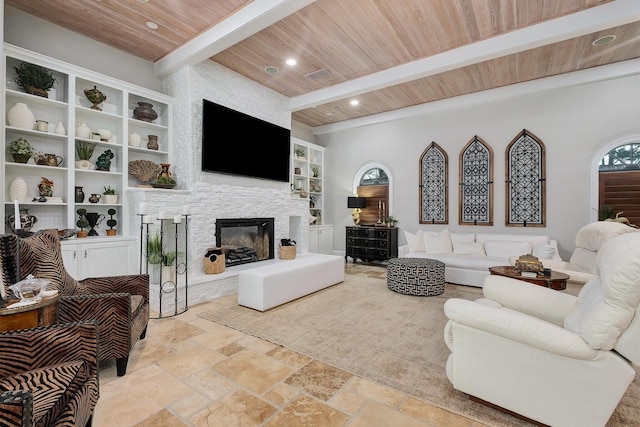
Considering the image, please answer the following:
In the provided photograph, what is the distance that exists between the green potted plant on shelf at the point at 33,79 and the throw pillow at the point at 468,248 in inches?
243

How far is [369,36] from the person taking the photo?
3.62 metres

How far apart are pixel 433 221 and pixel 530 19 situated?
3672 millimetres

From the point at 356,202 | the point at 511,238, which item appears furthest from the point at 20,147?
the point at 511,238

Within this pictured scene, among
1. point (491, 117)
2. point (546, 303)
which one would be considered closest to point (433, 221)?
point (491, 117)

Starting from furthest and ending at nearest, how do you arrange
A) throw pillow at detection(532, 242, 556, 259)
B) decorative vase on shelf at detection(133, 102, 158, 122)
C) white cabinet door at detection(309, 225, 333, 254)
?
white cabinet door at detection(309, 225, 333, 254) < throw pillow at detection(532, 242, 556, 259) < decorative vase on shelf at detection(133, 102, 158, 122)

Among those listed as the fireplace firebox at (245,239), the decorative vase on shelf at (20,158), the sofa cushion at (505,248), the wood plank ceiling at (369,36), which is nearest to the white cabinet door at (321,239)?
the fireplace firebox at (245,239)

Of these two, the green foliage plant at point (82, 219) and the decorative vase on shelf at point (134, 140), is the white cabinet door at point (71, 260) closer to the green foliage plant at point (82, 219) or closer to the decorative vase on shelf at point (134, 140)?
the green foliage plant at point (82, 219)

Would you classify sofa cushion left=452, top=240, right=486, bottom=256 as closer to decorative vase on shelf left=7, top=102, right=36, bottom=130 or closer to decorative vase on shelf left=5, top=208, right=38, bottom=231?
decorative vase on shelf left=5, top=208, right=38, bottom=231

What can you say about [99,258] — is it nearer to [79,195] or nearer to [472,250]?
[79,195]

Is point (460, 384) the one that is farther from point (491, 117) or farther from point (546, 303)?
point (491, 117)

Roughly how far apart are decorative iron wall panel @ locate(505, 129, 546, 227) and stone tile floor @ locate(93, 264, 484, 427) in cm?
465

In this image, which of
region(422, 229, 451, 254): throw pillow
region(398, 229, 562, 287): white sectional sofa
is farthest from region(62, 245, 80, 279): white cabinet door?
region(422, 229, 451, 254): throw pillow

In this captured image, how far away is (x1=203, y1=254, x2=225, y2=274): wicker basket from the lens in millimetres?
4191

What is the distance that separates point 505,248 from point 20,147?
6624 mm
